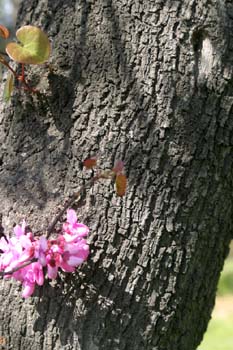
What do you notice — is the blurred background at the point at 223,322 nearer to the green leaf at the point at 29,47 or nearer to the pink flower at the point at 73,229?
the pink flower at the point at 73,229

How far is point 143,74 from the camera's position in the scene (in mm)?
1640

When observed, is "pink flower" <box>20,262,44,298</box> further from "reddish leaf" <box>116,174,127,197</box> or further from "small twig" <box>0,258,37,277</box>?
"reddish leaf" <box>116,174,127,197</box>

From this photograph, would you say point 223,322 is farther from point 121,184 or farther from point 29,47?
point 29,47

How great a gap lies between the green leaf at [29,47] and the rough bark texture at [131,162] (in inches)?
4.7

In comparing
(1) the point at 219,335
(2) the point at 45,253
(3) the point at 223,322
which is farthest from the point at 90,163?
(3) the point at 223,322

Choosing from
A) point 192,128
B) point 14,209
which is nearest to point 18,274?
point 14,209

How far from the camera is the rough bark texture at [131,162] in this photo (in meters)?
1.62

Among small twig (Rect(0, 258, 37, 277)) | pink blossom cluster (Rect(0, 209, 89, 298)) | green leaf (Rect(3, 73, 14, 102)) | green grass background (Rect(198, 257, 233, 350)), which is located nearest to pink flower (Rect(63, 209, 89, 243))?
pink blossom cluster (Rect(0, 209, 89, 298))

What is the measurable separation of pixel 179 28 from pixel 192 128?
0.27m

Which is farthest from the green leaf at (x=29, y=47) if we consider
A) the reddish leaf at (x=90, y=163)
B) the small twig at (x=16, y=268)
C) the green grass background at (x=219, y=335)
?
the green grass background at (x=219, y=335)

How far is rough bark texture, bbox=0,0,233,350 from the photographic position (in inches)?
63.9

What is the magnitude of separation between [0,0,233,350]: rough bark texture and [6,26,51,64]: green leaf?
0.39 ft

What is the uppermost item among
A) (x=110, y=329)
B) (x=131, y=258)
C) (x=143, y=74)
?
(x=143, y=74)

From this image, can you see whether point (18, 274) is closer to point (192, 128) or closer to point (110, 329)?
point (110, 329)
